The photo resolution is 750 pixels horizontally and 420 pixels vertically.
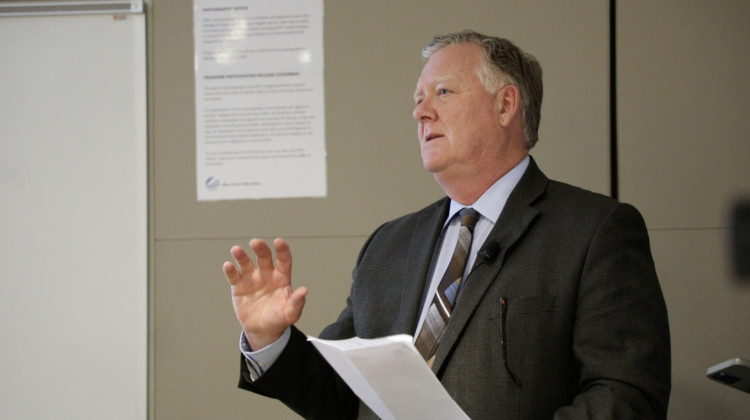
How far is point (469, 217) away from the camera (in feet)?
6.31

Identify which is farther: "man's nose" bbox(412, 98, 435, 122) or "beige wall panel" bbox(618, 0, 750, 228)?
"beige wall panel" bbox(618, 0, 750, 228)

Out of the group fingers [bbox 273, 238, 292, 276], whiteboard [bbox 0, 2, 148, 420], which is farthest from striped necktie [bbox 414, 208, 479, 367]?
whiteboard [bbox 0, 2, 148, 420]

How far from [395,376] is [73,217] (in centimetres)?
219

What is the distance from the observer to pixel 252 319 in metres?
1.66

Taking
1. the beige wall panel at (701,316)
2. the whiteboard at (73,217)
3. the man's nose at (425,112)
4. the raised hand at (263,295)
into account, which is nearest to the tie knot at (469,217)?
the man's nose at (425,112)

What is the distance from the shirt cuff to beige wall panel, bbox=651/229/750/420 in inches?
69.0

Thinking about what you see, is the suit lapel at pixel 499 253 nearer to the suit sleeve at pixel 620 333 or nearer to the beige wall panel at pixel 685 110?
the suit sleeve at pixel 620 333

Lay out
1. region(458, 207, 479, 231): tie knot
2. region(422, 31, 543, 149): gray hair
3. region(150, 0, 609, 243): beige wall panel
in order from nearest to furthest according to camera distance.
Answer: region(458, 207, 479, 231): tie knot → region(422, 31, 543, 149): gray hair → region(150, 0, 609, 243): beige wall panel

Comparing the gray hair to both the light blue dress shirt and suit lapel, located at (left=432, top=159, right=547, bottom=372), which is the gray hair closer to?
the light blue dress shirt

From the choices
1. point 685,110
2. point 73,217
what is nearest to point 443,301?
point 685,110

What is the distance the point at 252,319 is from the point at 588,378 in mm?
745

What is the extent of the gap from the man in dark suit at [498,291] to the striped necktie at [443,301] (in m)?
0.03

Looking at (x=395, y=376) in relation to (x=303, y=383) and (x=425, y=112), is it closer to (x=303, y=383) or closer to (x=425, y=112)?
(x=303, y=383)

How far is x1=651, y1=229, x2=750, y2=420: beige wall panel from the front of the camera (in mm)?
2805
